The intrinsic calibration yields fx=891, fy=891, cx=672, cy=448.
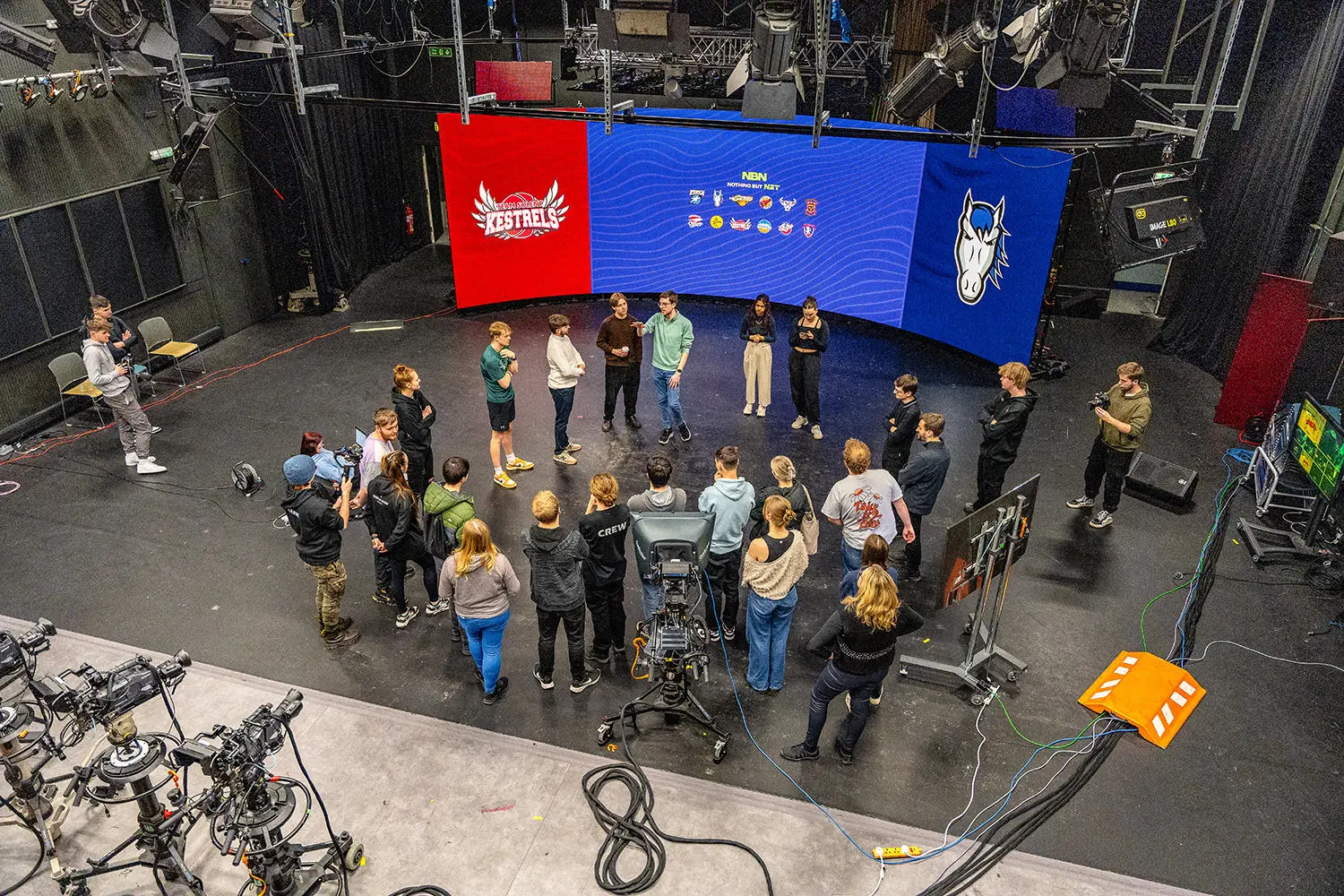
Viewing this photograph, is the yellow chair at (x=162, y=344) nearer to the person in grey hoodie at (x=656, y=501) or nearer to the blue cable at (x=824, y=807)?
the person in grey hoodie at (x=656, y=501)

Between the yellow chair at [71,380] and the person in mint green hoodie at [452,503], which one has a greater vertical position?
the person in mint green hoodie at [452,503]

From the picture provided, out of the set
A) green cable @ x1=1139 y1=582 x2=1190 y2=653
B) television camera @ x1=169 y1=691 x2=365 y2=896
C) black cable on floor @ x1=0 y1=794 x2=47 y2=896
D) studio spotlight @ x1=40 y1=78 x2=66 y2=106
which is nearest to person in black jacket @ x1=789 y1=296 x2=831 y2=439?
green cable @ x1=1139 y1=582 x2=1190 y2=653

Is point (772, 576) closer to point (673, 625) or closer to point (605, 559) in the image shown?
point (673, 625)

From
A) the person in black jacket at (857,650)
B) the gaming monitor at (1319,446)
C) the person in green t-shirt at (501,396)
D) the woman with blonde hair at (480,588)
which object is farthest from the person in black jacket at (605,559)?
the gaming monitor at (1319,446)

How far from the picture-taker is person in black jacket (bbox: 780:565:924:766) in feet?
14.2

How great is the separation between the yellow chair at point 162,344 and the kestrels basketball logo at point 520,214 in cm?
368

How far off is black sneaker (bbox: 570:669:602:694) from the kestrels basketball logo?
733 cm

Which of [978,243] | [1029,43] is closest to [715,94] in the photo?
[978,243]

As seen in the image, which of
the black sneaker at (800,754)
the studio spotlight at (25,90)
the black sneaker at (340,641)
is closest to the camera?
the black sneaker at (800,754)

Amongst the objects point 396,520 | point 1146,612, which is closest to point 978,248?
point 1146,612

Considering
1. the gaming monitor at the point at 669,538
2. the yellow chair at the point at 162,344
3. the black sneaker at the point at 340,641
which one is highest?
the gaming monitor at the point at 669,538

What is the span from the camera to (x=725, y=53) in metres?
11.9

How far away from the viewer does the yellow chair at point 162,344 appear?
9508 mm

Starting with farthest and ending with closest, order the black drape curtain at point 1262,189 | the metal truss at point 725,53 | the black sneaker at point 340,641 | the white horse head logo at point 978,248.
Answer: the metal truss at point 725,53 → the white horse head logo at point 978,248 → the black drape curtain at point 1262,189 → the black sneaker at point 340,641
